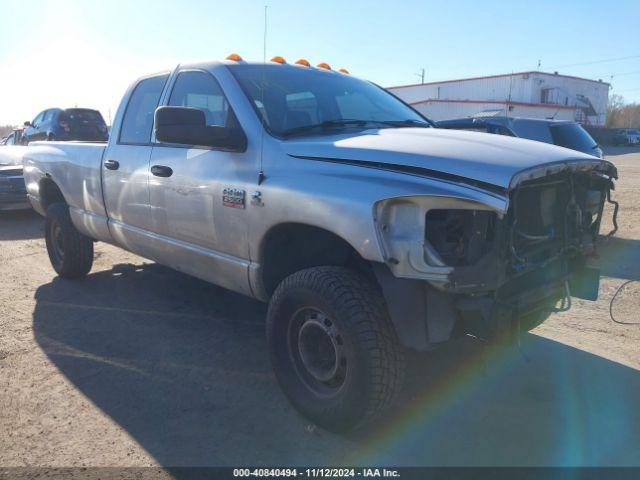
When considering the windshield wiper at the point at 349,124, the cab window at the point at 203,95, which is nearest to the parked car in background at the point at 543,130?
the windshield wiper at the point at 349,124

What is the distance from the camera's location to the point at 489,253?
2.47 meters

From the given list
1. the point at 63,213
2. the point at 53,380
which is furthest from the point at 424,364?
the point at 63,213

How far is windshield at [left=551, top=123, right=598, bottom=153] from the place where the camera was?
29.0 feet

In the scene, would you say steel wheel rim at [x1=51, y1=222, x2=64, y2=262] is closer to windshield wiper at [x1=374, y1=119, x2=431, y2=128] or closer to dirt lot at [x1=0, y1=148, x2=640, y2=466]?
dirt lot at [x1=0, y1=148, x2=640, y2=466]

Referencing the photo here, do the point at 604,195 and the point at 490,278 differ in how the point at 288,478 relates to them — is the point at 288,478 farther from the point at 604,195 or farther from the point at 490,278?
the point at 604,195

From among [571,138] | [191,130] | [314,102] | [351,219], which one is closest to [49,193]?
[191,130]

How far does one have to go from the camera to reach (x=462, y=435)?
9.64ft

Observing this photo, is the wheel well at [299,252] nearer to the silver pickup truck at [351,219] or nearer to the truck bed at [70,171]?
the silver pickup truck at [351,219]

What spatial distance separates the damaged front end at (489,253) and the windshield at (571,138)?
6504 millimetres

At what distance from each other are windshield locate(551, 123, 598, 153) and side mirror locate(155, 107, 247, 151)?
7181 millimetres

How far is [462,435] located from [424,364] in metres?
0.89

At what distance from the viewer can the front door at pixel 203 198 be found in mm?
3369

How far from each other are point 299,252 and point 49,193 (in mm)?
3967

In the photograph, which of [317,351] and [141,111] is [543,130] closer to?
[141,111]
